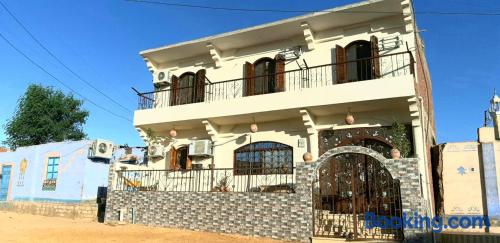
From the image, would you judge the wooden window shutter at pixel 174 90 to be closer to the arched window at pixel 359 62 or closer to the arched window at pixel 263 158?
the arched window at pixel 263 158

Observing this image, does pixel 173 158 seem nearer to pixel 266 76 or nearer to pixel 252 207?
→ pixel 266 76

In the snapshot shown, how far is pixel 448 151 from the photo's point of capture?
10531 millimetres

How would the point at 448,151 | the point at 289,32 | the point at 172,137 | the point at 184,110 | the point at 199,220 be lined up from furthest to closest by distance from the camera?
the point at 172,137, the point at 184,110, the point at 289,32, the point at 448,151, the point at 199,220

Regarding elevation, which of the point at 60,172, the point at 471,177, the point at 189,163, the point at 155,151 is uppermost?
the point at 155,151

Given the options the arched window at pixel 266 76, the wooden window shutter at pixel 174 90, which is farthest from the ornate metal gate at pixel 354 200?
the wooden window shutter at pixel 174 90

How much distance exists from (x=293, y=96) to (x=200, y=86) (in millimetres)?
3779

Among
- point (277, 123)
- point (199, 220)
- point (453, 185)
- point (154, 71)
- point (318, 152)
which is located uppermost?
point (154, 71)

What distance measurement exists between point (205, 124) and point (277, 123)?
2208mm

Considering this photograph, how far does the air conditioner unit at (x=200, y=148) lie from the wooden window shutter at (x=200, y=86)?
1500 mm

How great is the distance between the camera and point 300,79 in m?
11.4

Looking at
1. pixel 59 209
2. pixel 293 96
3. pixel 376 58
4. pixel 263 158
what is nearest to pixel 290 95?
pixel 293 96

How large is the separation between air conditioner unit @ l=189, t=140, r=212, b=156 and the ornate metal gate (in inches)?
150

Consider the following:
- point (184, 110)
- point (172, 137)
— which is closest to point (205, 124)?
point (184, 110)

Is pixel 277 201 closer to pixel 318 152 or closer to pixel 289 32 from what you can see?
pixel 318 152
